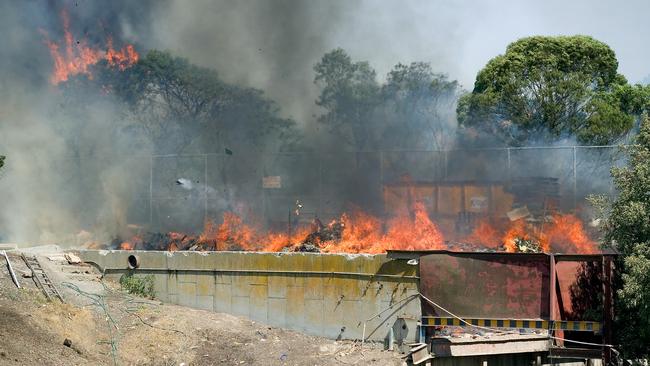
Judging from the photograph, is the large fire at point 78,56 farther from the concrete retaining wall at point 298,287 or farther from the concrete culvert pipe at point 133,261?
the concrete culvert pipe at point 133,261

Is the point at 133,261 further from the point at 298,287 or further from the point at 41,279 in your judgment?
the point at 298,287

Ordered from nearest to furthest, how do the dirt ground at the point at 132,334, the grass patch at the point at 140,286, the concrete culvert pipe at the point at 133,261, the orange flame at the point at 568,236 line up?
the dirt ground at the point at 132,334 → the grass patch at the point at 140,286 → the concrete culvert pipe at the point at 133,261 → the orange flame at the point at 568,236

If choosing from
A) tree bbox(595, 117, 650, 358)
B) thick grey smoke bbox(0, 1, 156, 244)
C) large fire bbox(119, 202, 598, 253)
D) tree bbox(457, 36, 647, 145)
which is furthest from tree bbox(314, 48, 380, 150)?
tree bbox(595, 117, 650, 358)

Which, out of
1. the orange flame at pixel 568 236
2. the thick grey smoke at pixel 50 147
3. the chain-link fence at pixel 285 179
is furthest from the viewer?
the thick grey smoke at pixel 50 147

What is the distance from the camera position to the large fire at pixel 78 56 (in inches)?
1298

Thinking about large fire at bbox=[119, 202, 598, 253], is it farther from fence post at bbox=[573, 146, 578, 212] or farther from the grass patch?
the grass patch

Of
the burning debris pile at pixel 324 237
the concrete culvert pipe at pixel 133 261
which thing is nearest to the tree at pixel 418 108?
the burning debris pile at pixel 324 237

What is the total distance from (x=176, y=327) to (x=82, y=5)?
20957 millimetres

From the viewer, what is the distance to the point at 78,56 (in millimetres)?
33688

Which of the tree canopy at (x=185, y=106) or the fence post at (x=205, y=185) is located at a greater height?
the tree canopy at (x=185, y=106)

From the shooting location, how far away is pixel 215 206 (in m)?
28.3

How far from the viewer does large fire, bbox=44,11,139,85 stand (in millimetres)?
32969

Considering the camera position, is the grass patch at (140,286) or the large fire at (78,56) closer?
the grass patch at (140,286)

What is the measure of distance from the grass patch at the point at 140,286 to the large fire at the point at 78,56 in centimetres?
1702
